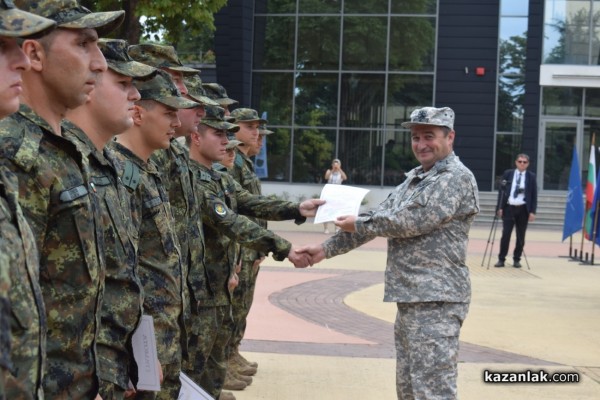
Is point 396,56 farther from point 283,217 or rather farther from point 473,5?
point 283,217

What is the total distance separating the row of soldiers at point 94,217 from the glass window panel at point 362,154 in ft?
87.6

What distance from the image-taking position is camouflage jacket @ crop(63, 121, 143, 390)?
362 cm

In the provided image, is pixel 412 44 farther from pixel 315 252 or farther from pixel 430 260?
pixel 430 260

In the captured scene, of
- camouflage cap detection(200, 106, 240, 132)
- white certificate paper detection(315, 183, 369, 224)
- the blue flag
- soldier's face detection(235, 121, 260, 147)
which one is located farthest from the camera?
the blue flag

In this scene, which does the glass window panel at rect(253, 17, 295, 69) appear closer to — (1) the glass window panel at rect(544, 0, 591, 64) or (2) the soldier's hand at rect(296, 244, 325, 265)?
(1) the glass window panel at rect(544, 0, 591, 64)

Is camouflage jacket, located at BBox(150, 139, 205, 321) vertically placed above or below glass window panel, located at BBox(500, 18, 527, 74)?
below

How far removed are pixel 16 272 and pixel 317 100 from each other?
30.9m

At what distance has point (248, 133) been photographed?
8.64 metres

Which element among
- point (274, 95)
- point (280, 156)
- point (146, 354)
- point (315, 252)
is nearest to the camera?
point (146, 354)

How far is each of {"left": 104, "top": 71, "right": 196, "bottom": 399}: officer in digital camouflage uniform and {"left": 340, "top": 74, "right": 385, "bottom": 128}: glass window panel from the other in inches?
1108

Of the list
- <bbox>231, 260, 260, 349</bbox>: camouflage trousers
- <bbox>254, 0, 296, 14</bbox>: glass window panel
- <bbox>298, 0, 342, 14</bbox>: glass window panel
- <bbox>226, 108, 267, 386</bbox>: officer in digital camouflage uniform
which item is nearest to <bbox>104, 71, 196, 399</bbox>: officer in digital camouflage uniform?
<bbox>231, 260, 260, 349</bbox>: camouflage trousers

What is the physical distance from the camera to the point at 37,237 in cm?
309

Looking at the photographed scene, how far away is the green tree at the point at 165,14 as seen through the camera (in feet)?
57.6

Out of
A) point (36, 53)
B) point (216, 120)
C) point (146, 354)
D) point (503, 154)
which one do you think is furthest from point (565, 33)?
point (36, 53)
